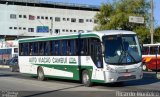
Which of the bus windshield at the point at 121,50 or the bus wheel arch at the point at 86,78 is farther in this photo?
the bus wheel arch at the point at 86,78

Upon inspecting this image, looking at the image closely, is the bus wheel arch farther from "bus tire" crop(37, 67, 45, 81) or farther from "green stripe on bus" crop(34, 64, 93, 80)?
"bus tire" crop(37, 67, 45, 81)

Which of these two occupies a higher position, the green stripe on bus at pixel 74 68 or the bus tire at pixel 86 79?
the green stripe on bus at pixel 74 68

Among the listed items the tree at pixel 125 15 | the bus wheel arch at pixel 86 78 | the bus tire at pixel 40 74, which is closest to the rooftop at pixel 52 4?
the tree at pixel 125 15

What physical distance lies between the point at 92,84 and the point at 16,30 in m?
100

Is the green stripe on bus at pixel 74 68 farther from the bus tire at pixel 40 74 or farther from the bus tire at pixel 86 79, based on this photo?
the bus tire at pixel 40 74

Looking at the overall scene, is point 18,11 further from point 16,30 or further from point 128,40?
point 128,40

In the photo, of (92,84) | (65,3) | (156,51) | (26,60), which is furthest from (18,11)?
(92,84)

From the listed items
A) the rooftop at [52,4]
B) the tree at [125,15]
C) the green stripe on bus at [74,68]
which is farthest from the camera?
the rooftop at [52,4]

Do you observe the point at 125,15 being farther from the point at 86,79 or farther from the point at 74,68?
the point at 86,79

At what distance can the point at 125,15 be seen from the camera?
69.4m

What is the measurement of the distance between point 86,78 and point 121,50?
8.66 feet

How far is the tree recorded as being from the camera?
2726 inches

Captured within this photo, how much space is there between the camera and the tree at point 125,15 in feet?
227

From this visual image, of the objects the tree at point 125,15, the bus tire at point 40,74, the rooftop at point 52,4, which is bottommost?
the bus tire at point 40,74
